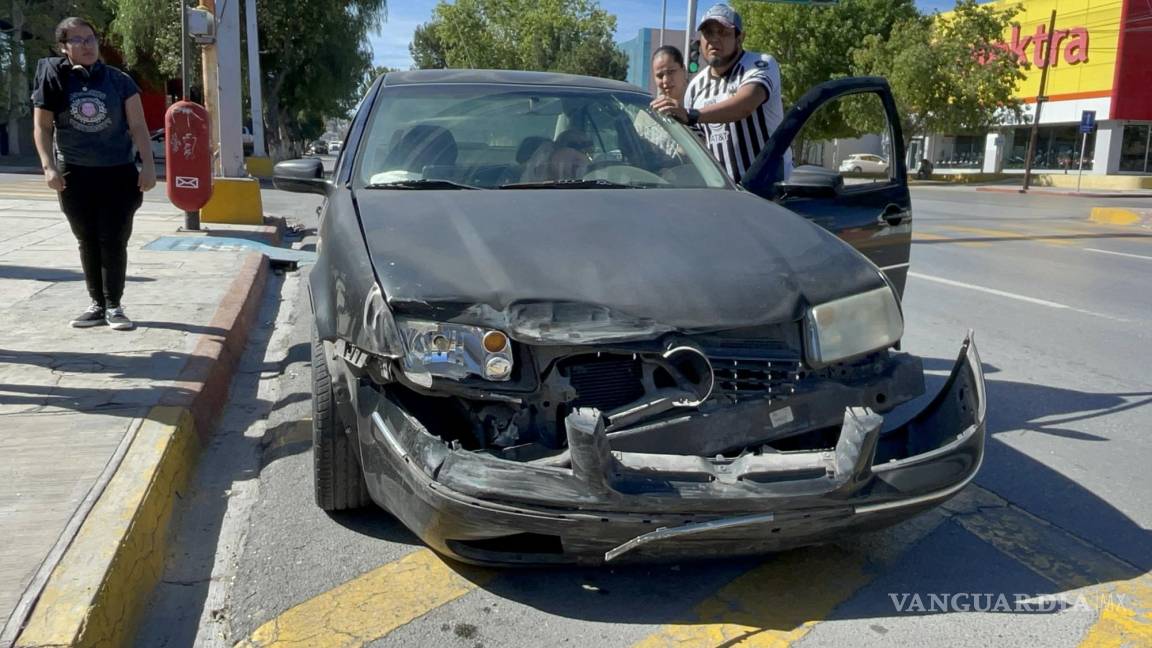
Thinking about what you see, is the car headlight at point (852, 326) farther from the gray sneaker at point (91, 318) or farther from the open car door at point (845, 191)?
the gray sneaker at point (91, 318)

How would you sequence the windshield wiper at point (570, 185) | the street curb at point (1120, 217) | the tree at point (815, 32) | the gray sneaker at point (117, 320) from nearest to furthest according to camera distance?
the windshield wiper at point (570, 185)
the gray sneaker at point (117, 320)
the street curb at point (1120, 217)
the tree at point (815, 32)

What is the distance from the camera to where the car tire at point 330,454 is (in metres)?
3.00

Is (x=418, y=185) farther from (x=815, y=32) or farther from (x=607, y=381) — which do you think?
(x=815, y=32)

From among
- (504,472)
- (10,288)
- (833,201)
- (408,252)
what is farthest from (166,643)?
(10,288)

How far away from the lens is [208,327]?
565 cm

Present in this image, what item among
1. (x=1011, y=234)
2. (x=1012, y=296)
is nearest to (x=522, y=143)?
(x=1012, y=296)

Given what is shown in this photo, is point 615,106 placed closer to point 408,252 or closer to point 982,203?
point 408,252

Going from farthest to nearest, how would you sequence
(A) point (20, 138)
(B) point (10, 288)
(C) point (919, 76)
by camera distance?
(C) point (919, 76) < (A) point (20, 138) < (B) point (10, 288)

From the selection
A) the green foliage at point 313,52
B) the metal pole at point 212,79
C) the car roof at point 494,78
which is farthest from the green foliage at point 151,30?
the car roof at point 494,78

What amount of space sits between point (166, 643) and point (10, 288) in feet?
16.6

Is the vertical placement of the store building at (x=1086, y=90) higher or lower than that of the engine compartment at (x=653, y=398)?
higher

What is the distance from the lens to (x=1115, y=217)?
1848cm

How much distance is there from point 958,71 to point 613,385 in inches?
1571

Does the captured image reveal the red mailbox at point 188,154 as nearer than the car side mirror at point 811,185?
No
